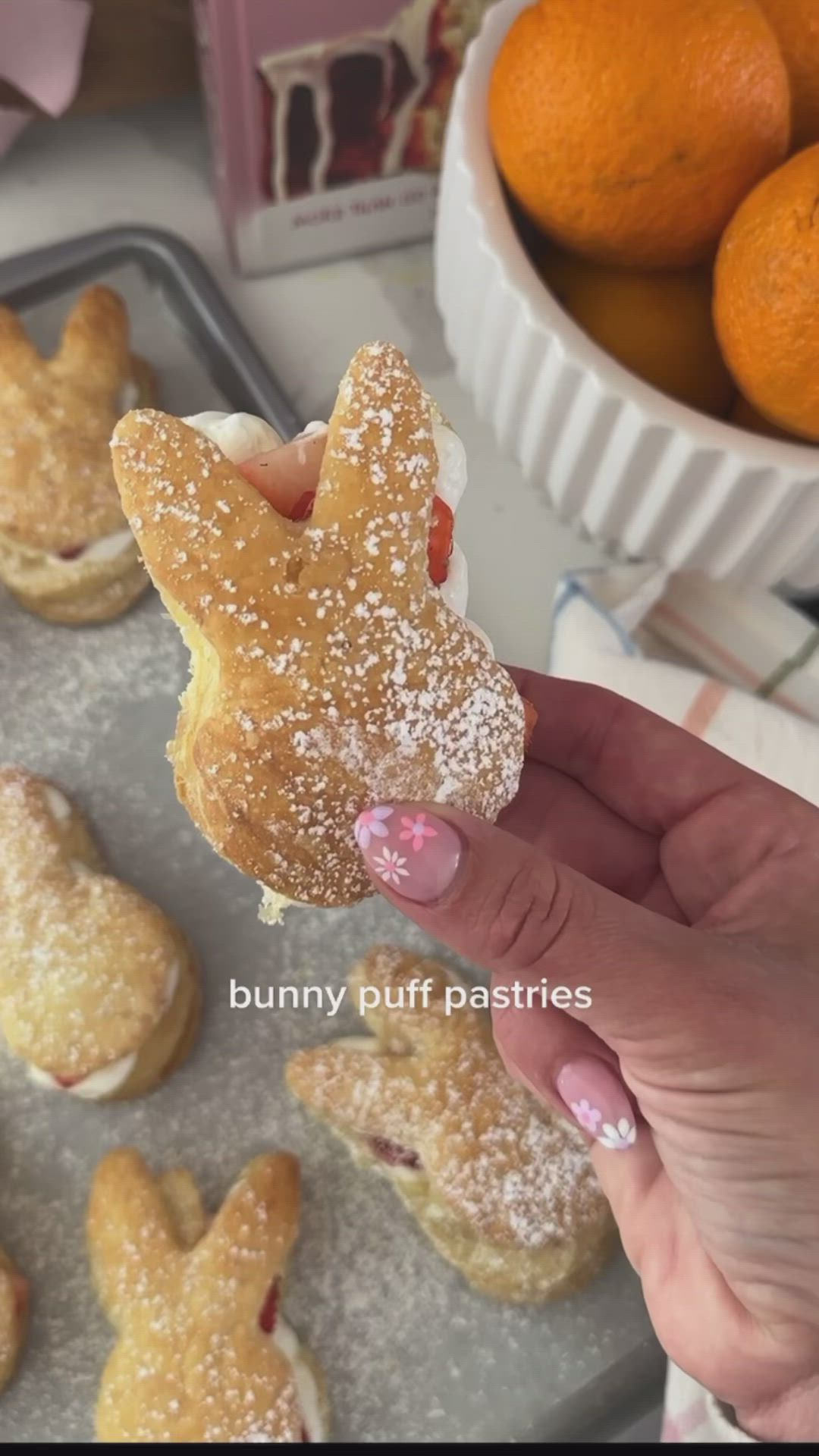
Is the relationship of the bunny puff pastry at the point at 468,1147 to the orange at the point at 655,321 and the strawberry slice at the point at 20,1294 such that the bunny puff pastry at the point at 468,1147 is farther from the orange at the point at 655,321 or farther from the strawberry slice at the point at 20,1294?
the orange at the point at 655,321

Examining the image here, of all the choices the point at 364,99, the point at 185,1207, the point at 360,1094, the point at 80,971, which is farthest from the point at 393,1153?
the point at 364,99

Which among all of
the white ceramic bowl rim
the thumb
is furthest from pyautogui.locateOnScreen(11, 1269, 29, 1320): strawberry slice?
the white ceramic bowl rim

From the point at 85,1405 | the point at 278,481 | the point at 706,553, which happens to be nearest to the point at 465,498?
the point at 706,553

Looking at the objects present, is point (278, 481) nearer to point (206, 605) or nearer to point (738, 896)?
point (206, 605)

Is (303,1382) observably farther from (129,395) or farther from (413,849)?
(129,395)

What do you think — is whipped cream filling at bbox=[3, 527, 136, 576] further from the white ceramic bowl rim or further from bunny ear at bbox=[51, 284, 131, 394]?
the white ceramic bowl rim

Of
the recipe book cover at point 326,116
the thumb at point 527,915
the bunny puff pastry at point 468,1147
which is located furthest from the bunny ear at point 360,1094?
the recipe book cover at point 326,116
